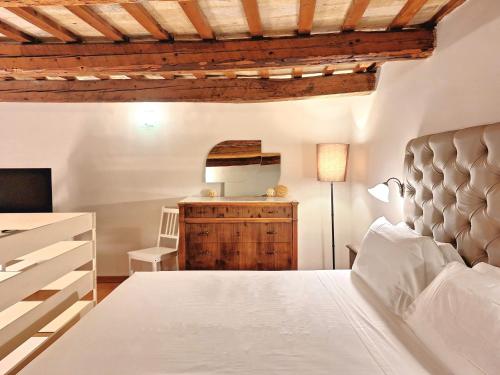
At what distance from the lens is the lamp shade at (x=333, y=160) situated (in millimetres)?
3447

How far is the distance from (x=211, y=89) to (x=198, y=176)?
3.23ft

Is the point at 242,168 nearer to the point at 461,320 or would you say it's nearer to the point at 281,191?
the point at 281,191

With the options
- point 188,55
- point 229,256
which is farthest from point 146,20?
point 229,256

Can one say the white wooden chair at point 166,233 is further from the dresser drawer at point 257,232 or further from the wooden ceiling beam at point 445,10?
the wooden ceiling beam at point 445,10

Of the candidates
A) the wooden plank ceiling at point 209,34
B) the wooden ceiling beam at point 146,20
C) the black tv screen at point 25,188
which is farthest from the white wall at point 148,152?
the wooden ceiling beam at point 146,20

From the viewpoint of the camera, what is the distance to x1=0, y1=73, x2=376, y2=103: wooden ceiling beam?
3.37 meters

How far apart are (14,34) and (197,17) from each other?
4.36ft

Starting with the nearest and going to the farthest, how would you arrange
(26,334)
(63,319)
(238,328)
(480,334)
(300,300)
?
(480,334), (238,328), (300,300), (26,334), (63,319)

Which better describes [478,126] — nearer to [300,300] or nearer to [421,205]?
[421,205]

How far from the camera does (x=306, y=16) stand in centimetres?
202

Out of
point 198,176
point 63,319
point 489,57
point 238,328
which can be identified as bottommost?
point 63,319

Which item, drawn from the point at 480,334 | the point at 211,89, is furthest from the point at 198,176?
the point at 480,334

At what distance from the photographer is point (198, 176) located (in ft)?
12.7

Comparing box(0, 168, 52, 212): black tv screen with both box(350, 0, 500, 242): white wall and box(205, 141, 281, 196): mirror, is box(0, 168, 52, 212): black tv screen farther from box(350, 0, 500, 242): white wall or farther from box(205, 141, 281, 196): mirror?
box(350, 0, 500, 242): white wall
